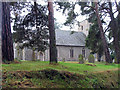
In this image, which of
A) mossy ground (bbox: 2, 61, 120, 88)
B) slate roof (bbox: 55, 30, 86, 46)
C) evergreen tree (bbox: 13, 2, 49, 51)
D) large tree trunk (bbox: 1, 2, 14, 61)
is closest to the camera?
mossy ground (bbox: 2, 61, 120, 88)

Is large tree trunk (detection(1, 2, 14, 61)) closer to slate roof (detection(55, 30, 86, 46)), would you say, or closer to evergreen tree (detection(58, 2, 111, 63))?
evergreen tree (detection(58, 2, 111, 63))

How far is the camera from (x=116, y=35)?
17.0 m

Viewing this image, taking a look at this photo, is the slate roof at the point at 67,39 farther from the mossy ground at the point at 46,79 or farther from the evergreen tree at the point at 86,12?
the mossy ground at the point at 46,79

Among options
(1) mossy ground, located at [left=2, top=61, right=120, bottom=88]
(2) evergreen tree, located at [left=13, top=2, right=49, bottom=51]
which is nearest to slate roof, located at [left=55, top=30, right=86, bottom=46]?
(2) evergreen tree, located at [left=13, top=2, right=49, bottom=51]

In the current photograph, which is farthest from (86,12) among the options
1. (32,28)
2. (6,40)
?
(6,40)

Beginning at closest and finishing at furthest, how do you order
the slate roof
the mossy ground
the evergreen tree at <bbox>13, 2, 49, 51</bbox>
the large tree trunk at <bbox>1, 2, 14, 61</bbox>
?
the mossy ground → the large tree trunk at <bbox>1, 2, 14, 61</bbox> → the evergreen tree at <bbox>13, 2, 49, 51</bbox> → the slate roof

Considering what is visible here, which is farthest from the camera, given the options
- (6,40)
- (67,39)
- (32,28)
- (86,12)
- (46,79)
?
(67,39)

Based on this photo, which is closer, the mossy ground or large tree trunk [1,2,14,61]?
the mossy ground

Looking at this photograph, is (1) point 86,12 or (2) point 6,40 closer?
(2) point 6,40

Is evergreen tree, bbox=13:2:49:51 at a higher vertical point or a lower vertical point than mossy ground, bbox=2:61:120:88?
higher

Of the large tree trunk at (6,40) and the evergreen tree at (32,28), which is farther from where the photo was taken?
the evergreen tree at (32,28)

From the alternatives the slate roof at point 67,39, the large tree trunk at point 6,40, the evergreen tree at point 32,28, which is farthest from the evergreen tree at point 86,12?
the slate roof at point 67,39

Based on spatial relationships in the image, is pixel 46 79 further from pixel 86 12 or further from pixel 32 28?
pixel 86 12

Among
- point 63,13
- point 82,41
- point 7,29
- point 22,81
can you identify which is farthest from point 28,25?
point 82,41
